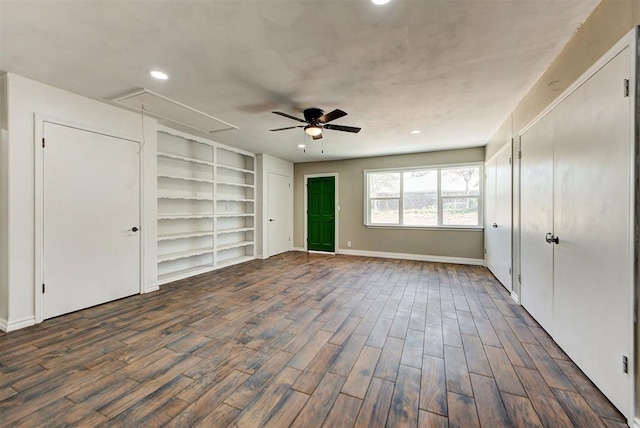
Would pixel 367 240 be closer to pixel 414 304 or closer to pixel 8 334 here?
pixel 414 304

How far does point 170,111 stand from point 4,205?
1.96 meters

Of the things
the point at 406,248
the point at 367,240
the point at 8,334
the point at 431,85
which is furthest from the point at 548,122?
the point at 8,334

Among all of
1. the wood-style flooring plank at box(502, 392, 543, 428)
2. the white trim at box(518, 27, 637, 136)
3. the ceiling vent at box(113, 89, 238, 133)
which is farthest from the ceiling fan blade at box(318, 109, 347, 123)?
the wood-style flooring plank at box(502, 392, 543, 428)

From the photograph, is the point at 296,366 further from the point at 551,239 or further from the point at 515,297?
the point at 515,297

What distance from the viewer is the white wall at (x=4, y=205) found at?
101 inches

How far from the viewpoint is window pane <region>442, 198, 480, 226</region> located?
18.2 feet

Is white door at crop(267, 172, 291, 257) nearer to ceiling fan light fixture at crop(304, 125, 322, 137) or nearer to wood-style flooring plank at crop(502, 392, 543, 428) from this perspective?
ceiling fan light fixture at crop(304, 125, 322, 137)

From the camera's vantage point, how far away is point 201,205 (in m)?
5.11

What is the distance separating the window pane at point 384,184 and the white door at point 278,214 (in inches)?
92.1

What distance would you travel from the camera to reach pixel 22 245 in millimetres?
2643

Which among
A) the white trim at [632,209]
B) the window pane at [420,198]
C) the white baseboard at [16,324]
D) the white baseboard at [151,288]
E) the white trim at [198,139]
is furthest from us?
the window pane at [420,198]

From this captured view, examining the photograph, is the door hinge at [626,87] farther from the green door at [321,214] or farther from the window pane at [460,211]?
the green door at [321,214]

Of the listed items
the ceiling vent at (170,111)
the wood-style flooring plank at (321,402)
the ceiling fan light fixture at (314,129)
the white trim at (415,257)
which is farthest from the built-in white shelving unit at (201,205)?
the wood-style flooring plank at (321,402)

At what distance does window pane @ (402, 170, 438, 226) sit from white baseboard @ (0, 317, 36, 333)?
245 inches
